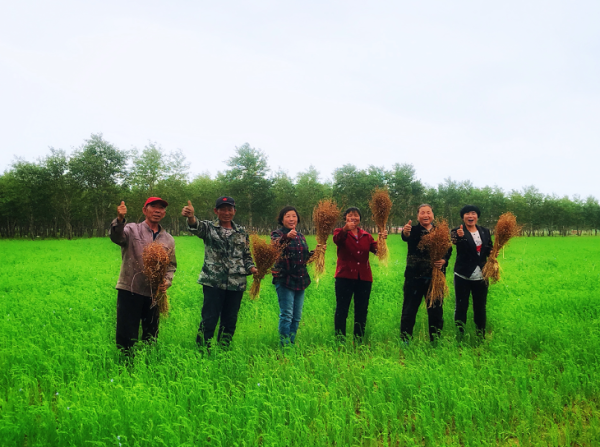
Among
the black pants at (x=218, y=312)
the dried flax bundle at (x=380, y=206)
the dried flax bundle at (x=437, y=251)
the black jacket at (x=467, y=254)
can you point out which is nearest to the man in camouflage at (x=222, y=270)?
the black pants at (x=218, y=312)

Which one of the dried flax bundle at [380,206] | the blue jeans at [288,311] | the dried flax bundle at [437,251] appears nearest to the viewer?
the dried flax bundle at [437,251]

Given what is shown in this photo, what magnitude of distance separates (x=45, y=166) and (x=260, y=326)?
45677 millimetres

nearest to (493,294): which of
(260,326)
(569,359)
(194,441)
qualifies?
(569,359)

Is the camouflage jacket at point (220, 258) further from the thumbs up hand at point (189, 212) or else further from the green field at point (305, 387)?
the green field at point (305, 387)

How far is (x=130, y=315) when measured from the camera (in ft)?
13.3

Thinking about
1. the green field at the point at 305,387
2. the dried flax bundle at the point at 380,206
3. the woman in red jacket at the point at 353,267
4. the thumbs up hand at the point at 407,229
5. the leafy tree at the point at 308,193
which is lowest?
the green field at the point at 305,387

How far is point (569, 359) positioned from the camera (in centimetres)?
410

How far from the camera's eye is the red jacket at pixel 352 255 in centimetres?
493

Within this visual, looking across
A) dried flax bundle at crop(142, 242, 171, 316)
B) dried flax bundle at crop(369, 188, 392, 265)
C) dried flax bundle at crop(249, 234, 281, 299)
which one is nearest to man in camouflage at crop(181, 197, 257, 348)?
dried flax bundle at crop(249, 234, 281, 299)

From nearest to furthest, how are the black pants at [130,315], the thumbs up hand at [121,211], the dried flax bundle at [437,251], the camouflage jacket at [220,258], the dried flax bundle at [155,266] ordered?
the thumbs up hand at [121,211], the dried flax bundle at [155,266], the black pants at [130,315], the camouflage jacket at [220,258], the dried flax bundle at [437,251]

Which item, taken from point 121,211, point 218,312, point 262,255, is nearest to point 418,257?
point 262,255

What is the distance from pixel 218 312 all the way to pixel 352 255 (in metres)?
1.97

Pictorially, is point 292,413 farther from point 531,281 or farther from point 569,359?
point 531,281

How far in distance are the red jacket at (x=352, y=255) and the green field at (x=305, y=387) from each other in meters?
0.96
